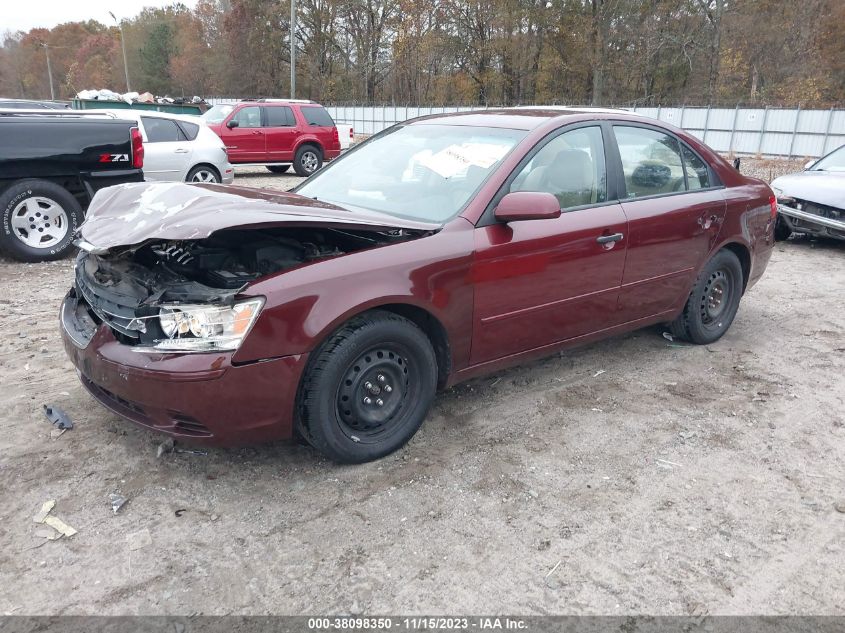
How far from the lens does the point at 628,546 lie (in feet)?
8.69

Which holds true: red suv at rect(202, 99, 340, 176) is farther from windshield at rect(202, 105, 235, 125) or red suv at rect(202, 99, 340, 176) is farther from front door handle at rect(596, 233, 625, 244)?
front door handle at rect(596, 233, 625, 244)

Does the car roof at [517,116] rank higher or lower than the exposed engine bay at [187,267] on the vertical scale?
higher

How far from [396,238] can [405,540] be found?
1.40 m

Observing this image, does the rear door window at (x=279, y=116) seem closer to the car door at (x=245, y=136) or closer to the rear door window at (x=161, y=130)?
the car door at (x=245, y=136)

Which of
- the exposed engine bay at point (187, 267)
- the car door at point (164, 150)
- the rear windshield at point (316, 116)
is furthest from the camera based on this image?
the rear windshield at point (316, 116)

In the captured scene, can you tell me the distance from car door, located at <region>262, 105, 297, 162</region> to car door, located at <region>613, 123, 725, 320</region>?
11952 mm

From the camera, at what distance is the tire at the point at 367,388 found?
290 cm

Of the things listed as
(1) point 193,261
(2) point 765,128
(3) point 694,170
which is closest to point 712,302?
(3) point 694,170

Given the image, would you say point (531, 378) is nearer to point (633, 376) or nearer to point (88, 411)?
point (633, 376)

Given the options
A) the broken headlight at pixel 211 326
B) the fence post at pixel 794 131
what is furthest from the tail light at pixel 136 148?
the fence post at pixel 794 131

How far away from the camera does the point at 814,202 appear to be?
8164 millimetres

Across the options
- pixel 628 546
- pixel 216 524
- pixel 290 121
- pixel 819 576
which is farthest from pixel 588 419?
pixel 290 121

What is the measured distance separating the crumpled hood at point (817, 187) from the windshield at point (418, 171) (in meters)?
6.16

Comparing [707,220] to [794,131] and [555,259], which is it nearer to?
[555,259]
